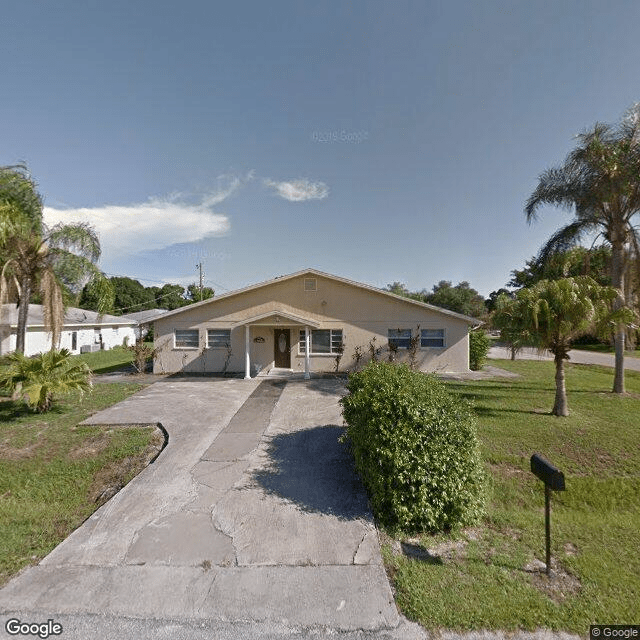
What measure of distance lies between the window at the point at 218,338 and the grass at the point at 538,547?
466 inches

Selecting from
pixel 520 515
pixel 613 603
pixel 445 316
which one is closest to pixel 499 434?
pixel 520 515

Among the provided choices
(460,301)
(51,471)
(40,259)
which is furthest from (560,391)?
(460,301)

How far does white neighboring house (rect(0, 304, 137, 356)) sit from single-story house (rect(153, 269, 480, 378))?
5605 millimetres

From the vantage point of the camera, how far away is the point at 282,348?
1572 centimetres

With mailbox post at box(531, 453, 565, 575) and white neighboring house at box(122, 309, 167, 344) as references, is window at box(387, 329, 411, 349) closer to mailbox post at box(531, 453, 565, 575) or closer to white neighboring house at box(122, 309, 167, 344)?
white neighboring house at box(122, 309, 167, 344)

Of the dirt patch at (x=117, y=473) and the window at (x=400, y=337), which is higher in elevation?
the window at (x=400, y=337)

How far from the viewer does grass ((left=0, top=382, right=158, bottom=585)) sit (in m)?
4.30

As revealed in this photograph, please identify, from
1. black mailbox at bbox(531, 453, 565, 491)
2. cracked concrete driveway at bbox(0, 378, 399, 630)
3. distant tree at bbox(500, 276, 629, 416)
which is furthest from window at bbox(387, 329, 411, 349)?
black mailbox at bbox(531, 453, 565, 491)

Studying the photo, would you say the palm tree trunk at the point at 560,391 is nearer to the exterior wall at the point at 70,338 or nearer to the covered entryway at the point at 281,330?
the covered entryway at the point at 281,330

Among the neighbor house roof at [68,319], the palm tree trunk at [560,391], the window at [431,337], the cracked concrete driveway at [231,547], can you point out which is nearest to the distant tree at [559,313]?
the palm tree trunk at [560,391]

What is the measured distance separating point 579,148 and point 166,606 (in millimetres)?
16240

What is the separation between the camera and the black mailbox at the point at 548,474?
3355 mm

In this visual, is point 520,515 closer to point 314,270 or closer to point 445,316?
point 445,316

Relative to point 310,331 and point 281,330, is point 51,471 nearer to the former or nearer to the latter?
point 281,330
